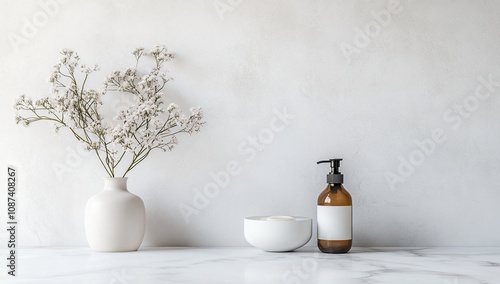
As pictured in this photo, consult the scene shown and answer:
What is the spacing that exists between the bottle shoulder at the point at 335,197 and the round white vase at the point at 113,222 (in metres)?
0.47

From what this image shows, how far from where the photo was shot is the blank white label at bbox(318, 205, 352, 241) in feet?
4.33

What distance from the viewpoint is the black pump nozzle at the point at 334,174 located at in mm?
1340

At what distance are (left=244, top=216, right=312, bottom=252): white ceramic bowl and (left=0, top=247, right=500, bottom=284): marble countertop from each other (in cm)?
2

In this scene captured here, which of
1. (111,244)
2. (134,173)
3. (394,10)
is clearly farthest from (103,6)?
(394,10)

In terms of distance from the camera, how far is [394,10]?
4.90 ft

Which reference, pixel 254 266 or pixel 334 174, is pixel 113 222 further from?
pixel 334 174

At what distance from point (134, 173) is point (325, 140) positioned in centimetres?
53

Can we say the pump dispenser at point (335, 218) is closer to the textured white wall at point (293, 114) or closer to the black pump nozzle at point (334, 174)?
the black pump nozzle at point (334, 174)

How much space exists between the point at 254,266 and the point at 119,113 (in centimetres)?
58

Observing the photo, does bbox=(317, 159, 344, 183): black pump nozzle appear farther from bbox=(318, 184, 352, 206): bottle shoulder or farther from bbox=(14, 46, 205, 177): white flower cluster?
bbox=(14, 46, 205, 177): white flower cluster

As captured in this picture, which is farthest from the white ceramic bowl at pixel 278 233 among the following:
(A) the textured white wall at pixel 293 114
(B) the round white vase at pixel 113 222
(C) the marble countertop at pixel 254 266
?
(B) the round white vase at pixel 113 222

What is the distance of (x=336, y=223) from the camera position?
51.9 inches

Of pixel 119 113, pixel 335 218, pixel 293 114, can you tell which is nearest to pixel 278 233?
pixel 335 218

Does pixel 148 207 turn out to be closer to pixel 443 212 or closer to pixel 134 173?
pixel 134 173
